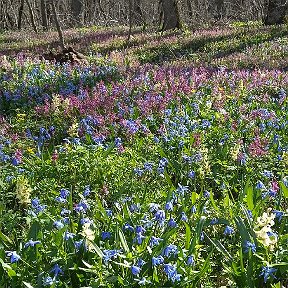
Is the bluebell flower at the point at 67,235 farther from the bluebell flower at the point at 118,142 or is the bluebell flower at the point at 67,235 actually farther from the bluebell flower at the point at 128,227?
the bluebell flower at the point at 118,142

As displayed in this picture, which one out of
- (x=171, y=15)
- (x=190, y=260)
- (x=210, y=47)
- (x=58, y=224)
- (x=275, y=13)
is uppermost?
(x=171, y=15)

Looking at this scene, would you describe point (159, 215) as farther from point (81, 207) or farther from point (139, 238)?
point (81, 207)

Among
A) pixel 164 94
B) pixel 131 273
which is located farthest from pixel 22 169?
pixel 164 94

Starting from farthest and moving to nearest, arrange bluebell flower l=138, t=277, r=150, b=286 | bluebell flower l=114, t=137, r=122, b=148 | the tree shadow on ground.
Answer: the tree shadow on ground
bluebell flower l=114, t=137, r=122, b=148
bluebell flower l=138, t=277, r=150, b=286

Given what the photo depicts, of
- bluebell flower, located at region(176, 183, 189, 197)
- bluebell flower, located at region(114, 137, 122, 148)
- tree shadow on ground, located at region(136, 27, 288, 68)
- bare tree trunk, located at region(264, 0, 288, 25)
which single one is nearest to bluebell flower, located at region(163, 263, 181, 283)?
bluebell flower, located at region(176, 183, 189, 197)

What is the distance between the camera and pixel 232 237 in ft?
12.4

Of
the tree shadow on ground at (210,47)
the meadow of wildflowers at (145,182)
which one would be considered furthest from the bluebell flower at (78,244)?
the tree shadow on ground at (210,47)

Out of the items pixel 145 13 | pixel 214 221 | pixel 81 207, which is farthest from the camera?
pixel 145 13

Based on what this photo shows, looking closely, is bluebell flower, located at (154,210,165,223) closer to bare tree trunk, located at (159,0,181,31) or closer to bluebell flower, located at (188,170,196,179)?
bluebell flower, located at (188,170,196,179)

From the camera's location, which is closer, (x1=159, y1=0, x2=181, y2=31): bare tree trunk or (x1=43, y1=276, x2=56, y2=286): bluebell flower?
(x1=43, y1=276, x2=56, y2=286): bluebell flower

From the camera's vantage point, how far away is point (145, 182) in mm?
4660

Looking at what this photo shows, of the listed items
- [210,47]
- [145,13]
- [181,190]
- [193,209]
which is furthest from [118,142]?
[145,13]

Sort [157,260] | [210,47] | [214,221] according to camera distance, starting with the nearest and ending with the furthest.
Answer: [157,260] < [214,221] < [210,47]

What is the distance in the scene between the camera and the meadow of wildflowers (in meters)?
3.13
